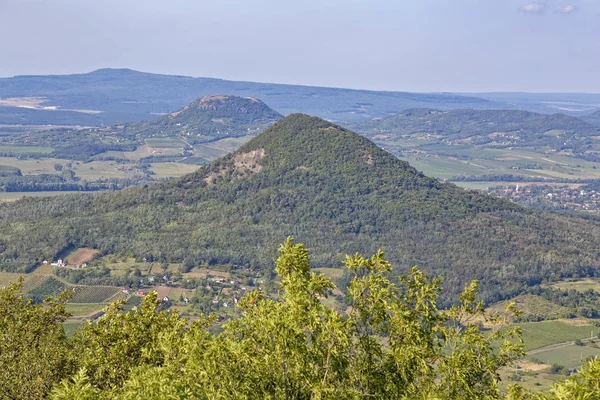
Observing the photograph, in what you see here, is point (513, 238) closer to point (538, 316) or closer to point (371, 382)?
point (538, 316)

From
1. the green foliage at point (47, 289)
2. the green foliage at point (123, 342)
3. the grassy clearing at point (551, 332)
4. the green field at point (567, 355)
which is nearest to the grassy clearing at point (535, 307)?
the grassy clearing at point (551, 332)

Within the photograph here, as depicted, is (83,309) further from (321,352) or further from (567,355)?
(321,352)

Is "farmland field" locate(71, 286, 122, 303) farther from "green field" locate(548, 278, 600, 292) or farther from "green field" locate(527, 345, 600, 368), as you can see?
"green field" locate(548, 278, 600, 292)

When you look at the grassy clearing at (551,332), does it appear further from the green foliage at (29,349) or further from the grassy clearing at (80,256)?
the grassy clearing at (80,256)

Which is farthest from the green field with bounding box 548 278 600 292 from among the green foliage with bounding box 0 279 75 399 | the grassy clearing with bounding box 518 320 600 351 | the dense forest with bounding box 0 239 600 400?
the green foliage with bounding box 0 279 75 399

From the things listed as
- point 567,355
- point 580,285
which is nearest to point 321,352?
point 567,355

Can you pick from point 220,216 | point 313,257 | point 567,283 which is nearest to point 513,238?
point 567,283
